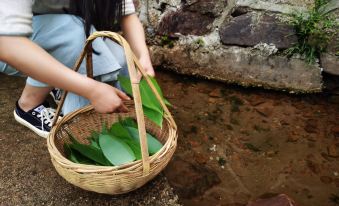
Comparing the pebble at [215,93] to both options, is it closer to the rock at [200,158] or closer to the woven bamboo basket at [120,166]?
the rock at [200,158]

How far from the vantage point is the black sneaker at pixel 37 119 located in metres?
2.20

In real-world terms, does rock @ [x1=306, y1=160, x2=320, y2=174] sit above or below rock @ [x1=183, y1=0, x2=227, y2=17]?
below

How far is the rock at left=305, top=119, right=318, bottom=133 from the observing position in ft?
8.84

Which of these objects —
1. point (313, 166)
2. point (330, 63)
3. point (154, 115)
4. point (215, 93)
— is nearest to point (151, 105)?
point (154, 115)

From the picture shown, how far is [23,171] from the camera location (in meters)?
1.98

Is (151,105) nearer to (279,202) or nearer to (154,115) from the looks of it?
(154,115)

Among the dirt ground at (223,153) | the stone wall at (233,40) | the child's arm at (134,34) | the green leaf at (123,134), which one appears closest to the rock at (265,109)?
the dirt ground at (223,153)

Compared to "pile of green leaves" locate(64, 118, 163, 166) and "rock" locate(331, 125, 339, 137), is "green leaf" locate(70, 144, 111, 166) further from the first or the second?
"rock" locate(331, 125, 339, 137)

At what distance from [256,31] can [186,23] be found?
57 cm

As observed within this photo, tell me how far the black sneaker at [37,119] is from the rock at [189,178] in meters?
0.77

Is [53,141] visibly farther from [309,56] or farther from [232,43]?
[309,56]

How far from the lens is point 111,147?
5.90ft

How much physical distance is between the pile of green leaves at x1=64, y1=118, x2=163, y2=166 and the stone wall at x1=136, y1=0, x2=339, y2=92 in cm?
133

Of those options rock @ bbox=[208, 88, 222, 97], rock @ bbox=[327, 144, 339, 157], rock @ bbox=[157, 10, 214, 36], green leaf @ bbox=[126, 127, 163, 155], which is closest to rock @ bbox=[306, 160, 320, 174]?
rock @ bbox=[327, 144, 339, 157]
